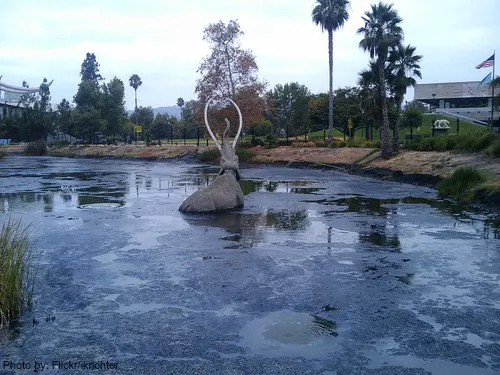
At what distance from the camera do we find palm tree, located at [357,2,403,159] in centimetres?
2875

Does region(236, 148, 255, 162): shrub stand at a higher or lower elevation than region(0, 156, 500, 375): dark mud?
higher

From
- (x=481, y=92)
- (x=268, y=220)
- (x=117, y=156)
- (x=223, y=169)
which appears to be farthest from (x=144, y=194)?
(x=481, y=92)

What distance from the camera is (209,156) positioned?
138 ft

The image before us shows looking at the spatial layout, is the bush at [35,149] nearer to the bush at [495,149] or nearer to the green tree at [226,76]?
the green tree at [226,76]

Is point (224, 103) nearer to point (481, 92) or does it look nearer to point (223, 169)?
point (223, 169)

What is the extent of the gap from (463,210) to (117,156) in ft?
142

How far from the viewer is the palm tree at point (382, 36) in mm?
28750

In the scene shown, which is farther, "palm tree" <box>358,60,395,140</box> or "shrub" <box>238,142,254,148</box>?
"shrub" <box>238,142,254,148</box>

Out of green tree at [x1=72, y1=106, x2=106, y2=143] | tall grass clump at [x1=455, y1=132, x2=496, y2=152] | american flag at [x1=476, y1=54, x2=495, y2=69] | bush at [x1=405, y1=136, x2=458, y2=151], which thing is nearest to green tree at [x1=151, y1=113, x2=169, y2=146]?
green tree at [x1=72, y1=106, x2=106, y2=143]

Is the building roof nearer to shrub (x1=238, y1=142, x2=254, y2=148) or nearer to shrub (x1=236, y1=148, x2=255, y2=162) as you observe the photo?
shrub (x1=238, y1=142, x2=254, y2=148)

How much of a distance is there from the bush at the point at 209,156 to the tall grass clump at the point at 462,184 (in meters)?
24.7

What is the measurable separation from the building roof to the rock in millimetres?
70440

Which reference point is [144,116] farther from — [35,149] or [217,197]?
[217,197]

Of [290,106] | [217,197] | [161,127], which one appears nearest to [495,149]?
[217,197]
